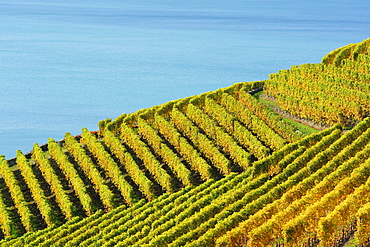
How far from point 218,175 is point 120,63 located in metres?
97.6

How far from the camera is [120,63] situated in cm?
14212

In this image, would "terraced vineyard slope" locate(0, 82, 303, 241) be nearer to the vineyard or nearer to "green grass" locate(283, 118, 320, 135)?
the vineyard

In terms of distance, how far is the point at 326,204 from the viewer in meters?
32.3

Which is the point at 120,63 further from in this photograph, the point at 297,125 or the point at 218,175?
the point at 218,175

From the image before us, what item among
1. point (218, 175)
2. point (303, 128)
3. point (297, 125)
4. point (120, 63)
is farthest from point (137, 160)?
point (120, 63)

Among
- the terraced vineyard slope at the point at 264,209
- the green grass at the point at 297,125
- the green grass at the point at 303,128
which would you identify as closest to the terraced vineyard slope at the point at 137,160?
the green grass at the point at 303,128

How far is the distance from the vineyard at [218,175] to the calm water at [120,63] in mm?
38436

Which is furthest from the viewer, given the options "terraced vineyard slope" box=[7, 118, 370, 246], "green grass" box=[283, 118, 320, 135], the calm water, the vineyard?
the calm water

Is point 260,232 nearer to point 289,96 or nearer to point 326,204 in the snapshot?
point 326,204

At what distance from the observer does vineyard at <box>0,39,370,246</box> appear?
33.1 metres

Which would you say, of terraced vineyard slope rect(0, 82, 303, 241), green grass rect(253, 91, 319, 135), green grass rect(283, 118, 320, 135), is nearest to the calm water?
terraced vineyard slope rect(0, 82, 303, 241)

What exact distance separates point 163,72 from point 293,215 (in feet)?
339

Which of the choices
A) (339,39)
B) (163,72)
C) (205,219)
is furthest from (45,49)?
(205,219)

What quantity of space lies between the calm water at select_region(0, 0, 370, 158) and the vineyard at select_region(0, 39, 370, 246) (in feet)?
126
